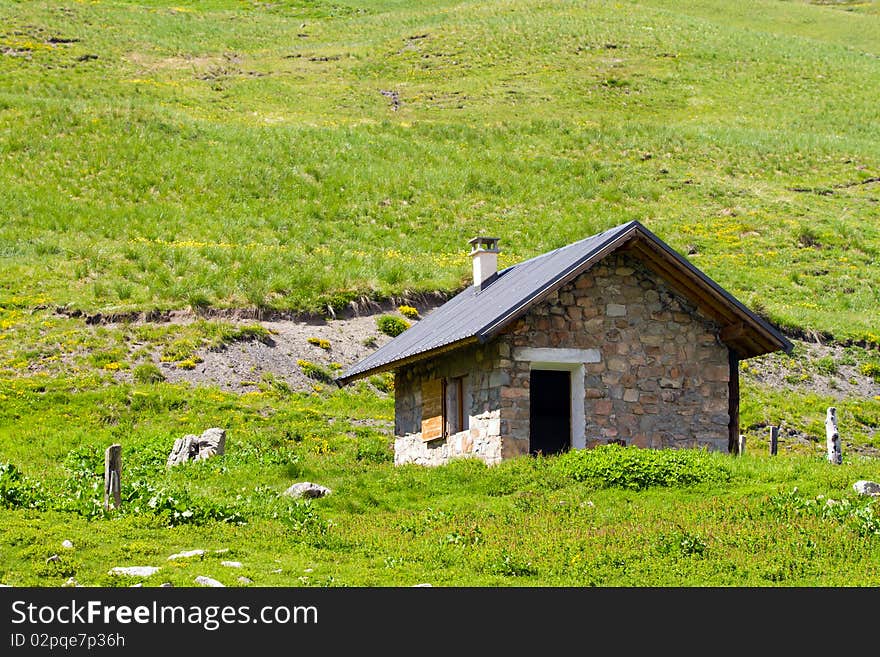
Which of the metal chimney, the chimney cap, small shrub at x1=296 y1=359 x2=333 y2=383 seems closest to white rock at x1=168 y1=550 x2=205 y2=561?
the chimney cap

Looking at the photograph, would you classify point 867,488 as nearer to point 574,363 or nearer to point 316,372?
point 574,363

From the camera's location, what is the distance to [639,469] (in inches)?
715

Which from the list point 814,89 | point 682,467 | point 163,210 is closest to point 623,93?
point 814,89

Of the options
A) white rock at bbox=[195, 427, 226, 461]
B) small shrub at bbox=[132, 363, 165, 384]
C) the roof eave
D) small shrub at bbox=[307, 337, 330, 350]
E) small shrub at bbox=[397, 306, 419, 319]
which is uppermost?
small shrub at bbox=[397, 306, 419, 319]

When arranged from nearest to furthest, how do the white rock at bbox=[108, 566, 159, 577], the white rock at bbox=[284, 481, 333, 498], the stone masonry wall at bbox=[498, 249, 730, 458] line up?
the white rock at bbox=[108, 566, 159, 577], the white rock at bbox=[284, 481, 333, 498], the stone masonry wall at bbox=[498, 249, 730, 458]

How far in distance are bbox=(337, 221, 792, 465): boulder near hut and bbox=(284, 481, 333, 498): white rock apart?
3.70m

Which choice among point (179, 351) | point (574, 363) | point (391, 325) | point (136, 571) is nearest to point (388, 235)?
point (391, 325)

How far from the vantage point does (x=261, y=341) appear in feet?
114

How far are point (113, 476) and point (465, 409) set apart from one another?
7.77 m

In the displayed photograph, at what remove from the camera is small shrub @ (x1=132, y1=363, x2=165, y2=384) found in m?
30.9

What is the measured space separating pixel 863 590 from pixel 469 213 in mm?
41990

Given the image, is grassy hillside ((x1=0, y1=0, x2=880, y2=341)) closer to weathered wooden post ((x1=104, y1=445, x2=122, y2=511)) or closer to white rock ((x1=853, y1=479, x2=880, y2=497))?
weathered wooden post ((x1=104, y1=445, x2=122, y2=511))

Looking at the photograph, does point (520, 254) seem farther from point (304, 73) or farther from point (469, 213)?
point (304, 73)

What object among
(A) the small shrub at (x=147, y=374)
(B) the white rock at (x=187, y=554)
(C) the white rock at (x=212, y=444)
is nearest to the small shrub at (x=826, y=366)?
(A) the small shrub at (x=147, y=374)
